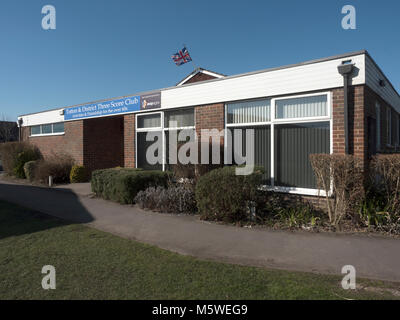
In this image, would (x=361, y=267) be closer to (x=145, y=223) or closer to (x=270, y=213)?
(x=270, y=213)

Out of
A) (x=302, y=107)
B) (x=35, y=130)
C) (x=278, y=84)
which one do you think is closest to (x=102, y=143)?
(x=35, y=130)

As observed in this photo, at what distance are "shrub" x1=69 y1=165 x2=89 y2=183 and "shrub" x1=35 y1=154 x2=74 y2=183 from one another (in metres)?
0.49

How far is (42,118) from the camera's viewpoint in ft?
52.4

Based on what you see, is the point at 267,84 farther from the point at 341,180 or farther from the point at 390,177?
the point at 390,177

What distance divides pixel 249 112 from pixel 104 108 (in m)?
6.70

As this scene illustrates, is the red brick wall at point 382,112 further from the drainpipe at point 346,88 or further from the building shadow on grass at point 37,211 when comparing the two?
the building shadow on grass at point 37,211

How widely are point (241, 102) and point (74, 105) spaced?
8874mm

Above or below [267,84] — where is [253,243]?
below

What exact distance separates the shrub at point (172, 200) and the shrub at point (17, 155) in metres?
10.6

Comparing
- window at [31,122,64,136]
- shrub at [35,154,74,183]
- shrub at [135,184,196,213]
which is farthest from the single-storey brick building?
window at [31,122,64,136]

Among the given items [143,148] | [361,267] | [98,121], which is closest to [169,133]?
[143,148]

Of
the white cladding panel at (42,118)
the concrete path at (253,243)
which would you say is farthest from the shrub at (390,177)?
the white cladding panel at (42,118)

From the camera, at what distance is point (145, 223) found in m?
6.24

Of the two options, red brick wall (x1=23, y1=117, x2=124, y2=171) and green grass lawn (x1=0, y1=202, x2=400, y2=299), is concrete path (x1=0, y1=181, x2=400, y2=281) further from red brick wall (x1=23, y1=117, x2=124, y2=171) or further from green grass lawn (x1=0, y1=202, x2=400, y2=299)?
red brick wall (x1=23, y1=117, x2=124, y2=171)
